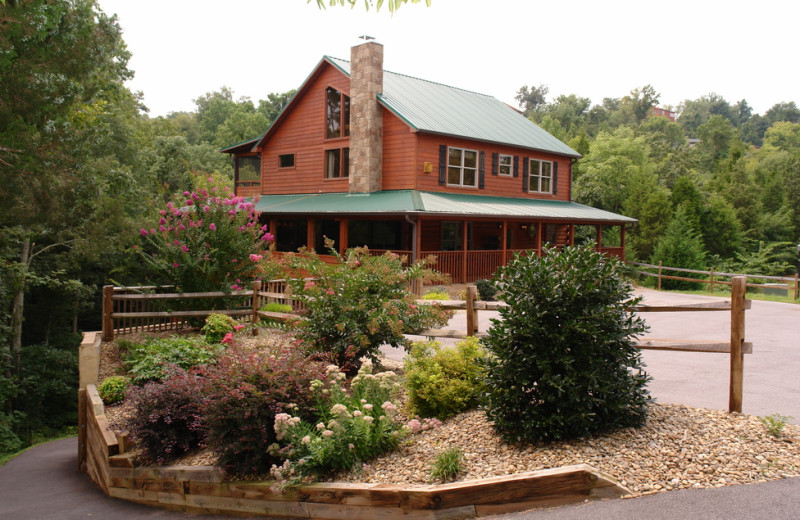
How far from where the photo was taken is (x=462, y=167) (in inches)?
998

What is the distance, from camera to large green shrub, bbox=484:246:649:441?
5.62 metres

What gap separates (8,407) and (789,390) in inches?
948

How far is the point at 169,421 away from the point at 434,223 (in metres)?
19.4

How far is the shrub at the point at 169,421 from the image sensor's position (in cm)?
717

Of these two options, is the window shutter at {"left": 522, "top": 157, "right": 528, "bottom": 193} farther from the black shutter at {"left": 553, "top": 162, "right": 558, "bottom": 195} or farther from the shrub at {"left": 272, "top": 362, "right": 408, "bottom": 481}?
the shrub at {"left": 272, "top": 362, "right": 408, "bottom": 481}

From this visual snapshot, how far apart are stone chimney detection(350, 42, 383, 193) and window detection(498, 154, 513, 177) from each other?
5.78 m

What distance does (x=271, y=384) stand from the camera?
6488 mm

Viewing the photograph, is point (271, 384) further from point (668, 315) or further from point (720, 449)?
point (668, 315)

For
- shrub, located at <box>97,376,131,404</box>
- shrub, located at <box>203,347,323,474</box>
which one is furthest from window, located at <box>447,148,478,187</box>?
shrub, located at <box>203,347,323,474</box>

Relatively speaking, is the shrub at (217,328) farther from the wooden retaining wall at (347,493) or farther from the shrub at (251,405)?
the shrub at (251,405)

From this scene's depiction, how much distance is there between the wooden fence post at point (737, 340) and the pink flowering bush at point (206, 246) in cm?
898

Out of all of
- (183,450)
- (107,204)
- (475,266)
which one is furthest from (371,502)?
(107,204)

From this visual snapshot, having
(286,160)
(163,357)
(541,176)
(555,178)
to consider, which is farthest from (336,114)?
(163,357)

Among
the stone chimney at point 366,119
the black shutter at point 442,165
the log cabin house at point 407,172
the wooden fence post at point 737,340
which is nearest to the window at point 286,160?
the log cabin house at point 407,172
